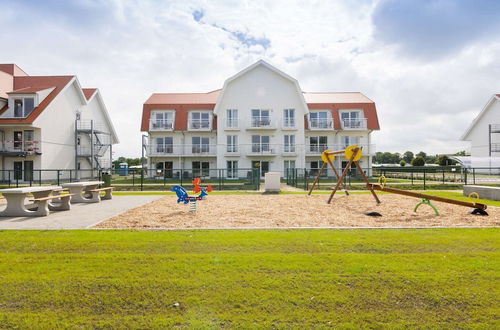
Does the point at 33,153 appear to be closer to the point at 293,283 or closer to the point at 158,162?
the point at 158,162

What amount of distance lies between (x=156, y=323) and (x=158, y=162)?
3482 centimetres

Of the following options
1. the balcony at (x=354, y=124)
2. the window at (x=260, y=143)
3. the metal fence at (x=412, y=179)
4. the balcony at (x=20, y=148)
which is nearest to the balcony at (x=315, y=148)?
the metal fence at (x=412, y=179)

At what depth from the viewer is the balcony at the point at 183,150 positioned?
113ft

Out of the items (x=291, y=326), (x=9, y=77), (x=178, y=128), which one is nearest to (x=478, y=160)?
(x=178, y=128)

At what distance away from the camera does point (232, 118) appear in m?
33.7

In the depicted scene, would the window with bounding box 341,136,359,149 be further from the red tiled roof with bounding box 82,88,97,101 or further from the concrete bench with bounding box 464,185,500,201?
the red tiled roof with bounding box 82,88,97,101

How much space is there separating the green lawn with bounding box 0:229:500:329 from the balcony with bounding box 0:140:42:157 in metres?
27.0

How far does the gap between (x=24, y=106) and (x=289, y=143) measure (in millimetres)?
28070

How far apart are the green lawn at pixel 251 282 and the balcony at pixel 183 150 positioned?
28738 millimetres

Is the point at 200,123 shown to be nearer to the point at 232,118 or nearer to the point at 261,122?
the point at 232,118

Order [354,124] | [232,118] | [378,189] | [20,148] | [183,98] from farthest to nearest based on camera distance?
[183,98]
[354,124]
[232,118]
[20,148]
[378,189]

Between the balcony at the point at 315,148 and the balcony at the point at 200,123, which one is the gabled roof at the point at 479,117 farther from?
the balcony at the point at 200,123

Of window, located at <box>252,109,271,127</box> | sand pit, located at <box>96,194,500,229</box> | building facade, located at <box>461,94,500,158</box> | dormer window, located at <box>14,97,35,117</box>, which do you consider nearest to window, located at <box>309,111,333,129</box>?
window, located at <box>252,109,271,127</box>

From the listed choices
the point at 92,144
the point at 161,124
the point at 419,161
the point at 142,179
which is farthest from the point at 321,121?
the point at 419,161
